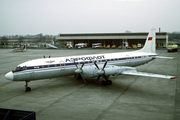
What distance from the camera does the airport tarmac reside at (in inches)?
522

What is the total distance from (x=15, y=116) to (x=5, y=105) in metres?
6.10

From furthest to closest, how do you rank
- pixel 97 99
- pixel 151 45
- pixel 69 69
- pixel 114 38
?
pixel 114 38, pixel 151 45, pixel 69 69, pixel 97 99

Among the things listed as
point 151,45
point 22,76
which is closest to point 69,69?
point 22,76

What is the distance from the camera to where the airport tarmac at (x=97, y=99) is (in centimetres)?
1327

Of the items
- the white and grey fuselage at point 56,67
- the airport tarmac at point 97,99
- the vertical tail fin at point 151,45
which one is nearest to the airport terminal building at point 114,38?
the vertical tail fin at point 151,45

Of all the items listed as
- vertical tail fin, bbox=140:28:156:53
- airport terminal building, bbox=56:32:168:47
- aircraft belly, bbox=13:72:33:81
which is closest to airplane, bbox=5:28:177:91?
aircraft belly, bbox=13:72:33:81

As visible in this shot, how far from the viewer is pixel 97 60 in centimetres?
2341

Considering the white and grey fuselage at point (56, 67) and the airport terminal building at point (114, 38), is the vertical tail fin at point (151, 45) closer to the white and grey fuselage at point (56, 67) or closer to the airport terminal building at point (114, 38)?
the white and grey fuselage at point (56, 67)

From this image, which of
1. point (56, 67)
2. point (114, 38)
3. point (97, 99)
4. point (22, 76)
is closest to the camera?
point (97, 99)

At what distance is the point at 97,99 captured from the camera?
1661 cm

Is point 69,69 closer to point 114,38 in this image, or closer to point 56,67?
point 56,67

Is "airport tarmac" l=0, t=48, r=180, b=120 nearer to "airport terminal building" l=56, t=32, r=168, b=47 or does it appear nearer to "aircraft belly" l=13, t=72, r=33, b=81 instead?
"aircraft belly" l=13, t=72, r=33, b=81

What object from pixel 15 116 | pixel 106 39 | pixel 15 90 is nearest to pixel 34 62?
pixel 15 90

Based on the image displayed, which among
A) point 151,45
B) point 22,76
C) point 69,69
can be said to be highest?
point 151,45
